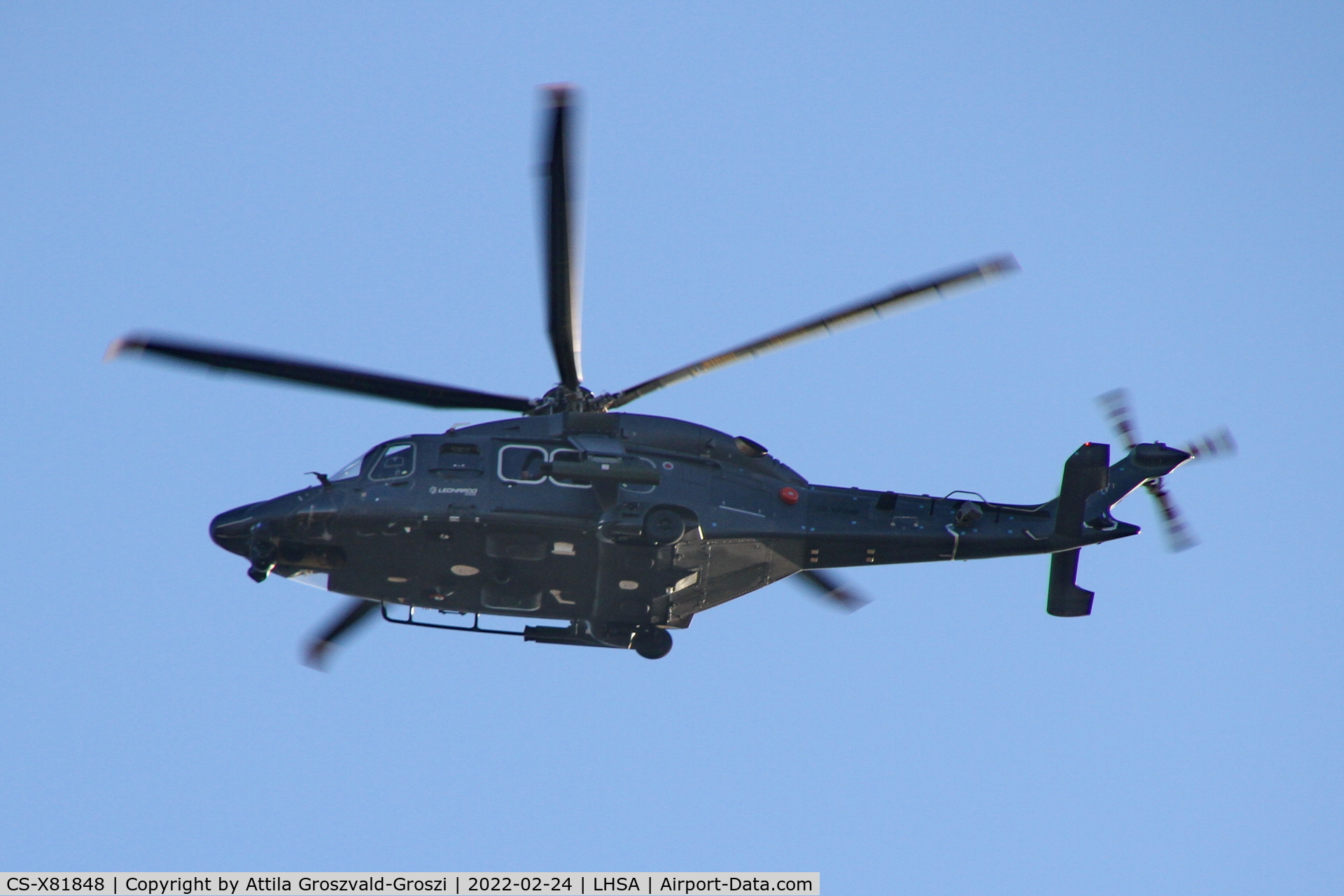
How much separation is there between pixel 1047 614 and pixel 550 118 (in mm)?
12003

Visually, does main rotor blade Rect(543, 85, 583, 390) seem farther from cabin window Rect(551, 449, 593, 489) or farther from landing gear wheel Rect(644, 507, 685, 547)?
landing gear wheel Rect(644, 507, 685, 547)

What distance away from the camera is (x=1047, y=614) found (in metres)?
25.2

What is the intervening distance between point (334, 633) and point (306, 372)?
5.02 m

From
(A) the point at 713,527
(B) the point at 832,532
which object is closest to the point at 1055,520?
(B) the point at 832,532

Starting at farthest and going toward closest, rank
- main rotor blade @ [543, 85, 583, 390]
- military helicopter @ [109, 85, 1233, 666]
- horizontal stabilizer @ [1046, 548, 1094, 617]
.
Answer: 1. horizontal stabilizer @ [1046, 548, 1094, 617]
2. military helicopter @ [109, 85, 1233, 666]
3. main rotor blade @ [543, 85, 583, 390]

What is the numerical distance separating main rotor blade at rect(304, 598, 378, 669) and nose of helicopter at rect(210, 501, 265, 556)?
2287 millimetres

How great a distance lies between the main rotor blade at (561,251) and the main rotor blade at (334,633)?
17.6 feet

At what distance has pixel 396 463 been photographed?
23531 mm

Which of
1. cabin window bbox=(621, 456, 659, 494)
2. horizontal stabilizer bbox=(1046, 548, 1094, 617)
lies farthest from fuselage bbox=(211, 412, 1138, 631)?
horizontal stabilizer bbox=(1046, 548, 1094, 617)

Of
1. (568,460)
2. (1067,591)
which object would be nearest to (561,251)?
(568,460)

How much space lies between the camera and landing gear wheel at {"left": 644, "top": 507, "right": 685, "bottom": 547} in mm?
22812

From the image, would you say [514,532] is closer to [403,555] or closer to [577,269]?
[403,555]

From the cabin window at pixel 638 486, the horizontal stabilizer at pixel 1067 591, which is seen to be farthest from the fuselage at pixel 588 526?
the horizontal stabilizer at pixel 1067 591

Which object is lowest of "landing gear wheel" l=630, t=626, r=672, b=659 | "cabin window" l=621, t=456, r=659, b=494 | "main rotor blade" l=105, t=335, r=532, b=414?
"landing gear wheel" l=630, t=626, r=672, b=659
